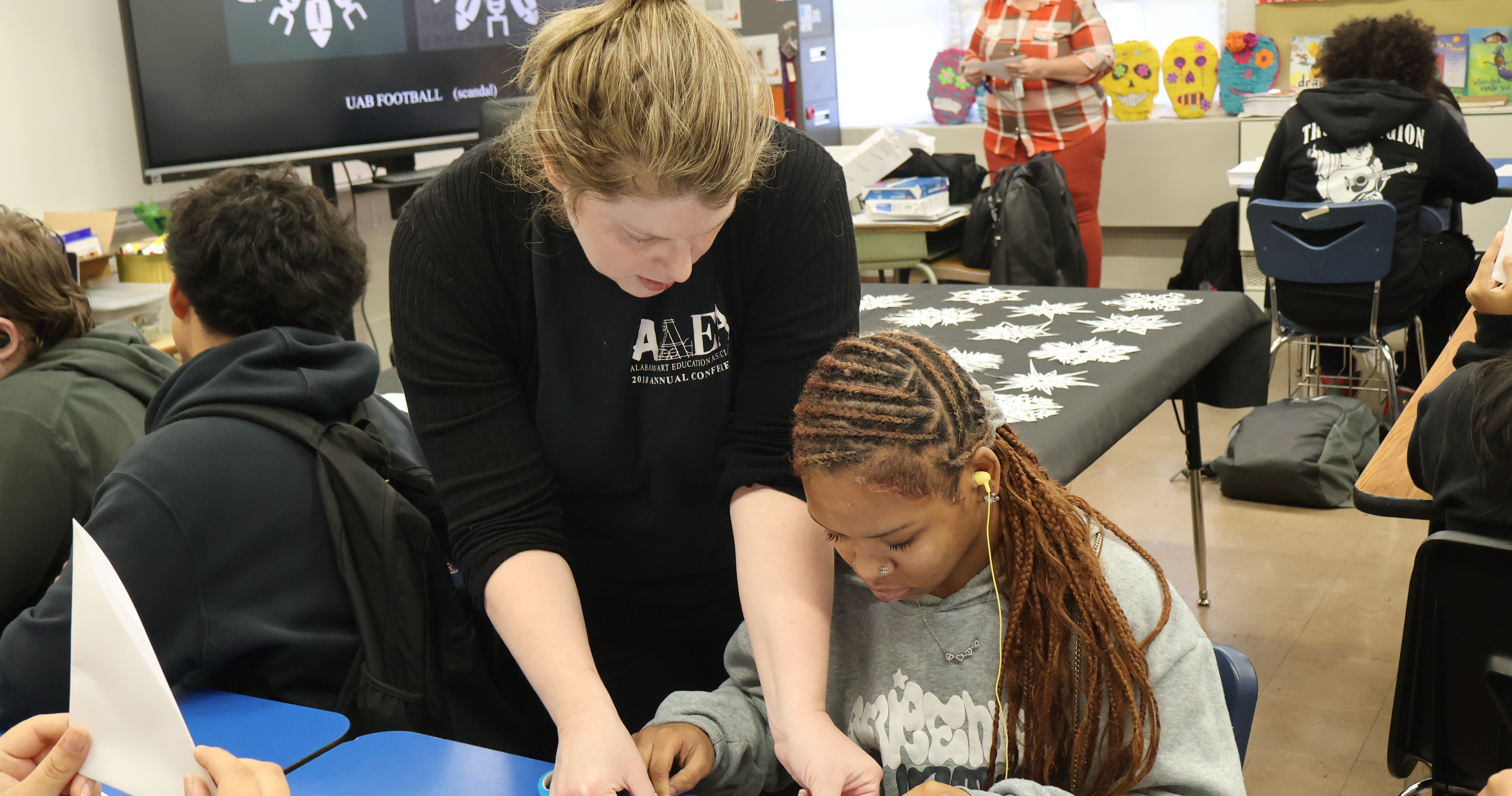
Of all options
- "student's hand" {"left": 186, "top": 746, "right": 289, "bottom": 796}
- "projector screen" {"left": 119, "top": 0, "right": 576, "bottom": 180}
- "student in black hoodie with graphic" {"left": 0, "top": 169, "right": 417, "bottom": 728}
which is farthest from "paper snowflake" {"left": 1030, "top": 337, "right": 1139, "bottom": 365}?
"projector screen" {"left": 119, "top": 0, "right": 576, "bottom": 180}

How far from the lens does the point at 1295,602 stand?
9.16 ft

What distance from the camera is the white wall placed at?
124 inches

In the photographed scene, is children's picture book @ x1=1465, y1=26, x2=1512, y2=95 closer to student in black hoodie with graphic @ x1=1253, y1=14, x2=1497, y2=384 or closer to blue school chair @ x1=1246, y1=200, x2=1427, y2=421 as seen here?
student in black hoodie with graphic @ x1=1253, y1=14, x2=1497, y2=384

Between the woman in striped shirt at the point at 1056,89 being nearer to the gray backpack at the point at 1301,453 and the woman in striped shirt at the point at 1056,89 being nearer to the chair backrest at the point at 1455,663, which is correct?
the gray backpack at the point at 1301,453

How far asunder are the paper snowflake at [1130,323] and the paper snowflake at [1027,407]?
464mm

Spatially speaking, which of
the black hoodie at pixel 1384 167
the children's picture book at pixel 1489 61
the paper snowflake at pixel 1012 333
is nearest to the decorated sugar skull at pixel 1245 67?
the children's picture book at pixel 1489 61

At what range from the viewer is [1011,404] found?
1981 millimetres

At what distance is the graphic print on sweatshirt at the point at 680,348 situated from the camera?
3.60ft

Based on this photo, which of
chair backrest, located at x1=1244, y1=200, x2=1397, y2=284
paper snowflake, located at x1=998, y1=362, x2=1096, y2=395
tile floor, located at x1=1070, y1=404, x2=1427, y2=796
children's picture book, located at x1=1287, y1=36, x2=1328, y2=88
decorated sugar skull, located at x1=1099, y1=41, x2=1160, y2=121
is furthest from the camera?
decorated sugar skull, located at x1=1099, y1=41, x2=1160, y2=121

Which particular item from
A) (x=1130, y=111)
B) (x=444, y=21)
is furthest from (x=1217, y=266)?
(x=444, y=21)

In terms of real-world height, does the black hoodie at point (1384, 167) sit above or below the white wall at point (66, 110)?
below

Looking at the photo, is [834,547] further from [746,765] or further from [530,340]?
[530,340]

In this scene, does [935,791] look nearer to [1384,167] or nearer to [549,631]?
[549,631]

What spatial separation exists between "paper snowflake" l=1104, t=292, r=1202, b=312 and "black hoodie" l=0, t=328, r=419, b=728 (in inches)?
68.9
